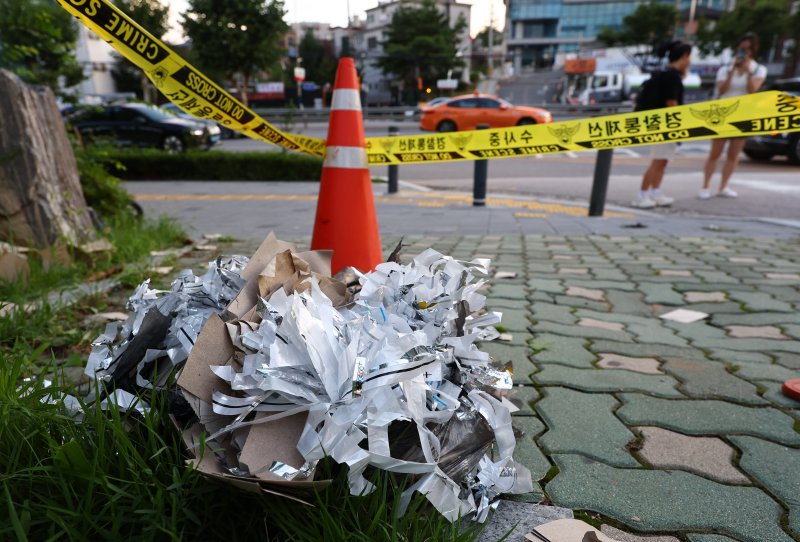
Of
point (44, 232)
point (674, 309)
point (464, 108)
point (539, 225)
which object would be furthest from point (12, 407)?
point (464, 108)

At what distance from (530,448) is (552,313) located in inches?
62.4

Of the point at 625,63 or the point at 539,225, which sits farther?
the point at 625,63

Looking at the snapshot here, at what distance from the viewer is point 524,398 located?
7.13ft

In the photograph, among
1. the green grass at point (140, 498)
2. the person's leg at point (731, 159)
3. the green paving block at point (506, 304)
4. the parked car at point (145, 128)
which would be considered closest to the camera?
the green grass at point (140, 498)

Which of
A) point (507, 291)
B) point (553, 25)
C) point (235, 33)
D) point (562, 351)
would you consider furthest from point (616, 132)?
point (553, 25)

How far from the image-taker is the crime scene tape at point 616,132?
327 centimetres

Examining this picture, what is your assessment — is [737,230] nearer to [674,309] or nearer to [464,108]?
[674,309]

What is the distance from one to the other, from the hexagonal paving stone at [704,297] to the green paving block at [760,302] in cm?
7

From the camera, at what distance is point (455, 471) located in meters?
1.41

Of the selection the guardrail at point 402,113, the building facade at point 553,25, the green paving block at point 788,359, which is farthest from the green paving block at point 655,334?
the building facade at point 553,25

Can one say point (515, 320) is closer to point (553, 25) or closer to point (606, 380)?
point (606, 380)

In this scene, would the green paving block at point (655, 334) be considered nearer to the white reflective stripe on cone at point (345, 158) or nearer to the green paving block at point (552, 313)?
the green paving block at point (552, 313)

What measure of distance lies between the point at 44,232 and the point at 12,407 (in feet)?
9.05

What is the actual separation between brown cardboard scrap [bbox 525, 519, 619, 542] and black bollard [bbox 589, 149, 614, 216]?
20.0 ft
